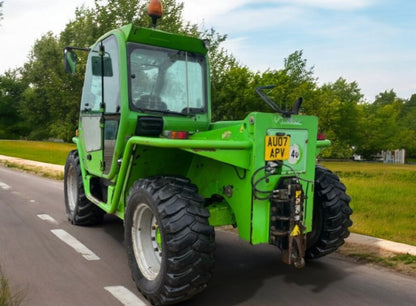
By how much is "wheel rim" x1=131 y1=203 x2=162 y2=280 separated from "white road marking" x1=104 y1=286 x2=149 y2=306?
269 mm

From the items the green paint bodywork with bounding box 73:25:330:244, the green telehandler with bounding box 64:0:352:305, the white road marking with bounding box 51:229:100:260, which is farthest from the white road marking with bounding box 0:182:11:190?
the green paint bodywork with bounding box 73:25:330:244

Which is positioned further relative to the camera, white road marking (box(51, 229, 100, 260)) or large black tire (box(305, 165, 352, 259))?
white road marking (box(51, 229, 100, 260))

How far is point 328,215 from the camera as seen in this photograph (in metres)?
4.37

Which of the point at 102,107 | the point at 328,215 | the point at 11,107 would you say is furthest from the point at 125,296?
the point at 11,107

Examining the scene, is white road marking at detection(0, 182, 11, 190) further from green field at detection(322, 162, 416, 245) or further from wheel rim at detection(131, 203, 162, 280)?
green field at detection(322, 162, 416, 245)

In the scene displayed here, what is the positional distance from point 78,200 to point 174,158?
2605mm

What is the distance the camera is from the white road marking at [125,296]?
3.70 meters

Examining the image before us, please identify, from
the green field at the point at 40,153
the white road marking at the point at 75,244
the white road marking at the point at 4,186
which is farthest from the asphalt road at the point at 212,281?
the green field at the point at 40,153

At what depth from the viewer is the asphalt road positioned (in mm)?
3826

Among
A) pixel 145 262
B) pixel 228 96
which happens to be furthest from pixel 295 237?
pixel 228 96

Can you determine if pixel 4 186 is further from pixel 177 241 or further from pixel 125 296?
pixel 177 241

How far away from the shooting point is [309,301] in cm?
379

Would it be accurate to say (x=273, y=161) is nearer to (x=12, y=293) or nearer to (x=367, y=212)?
(x=12, y=293)

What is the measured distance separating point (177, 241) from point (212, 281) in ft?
3.60
